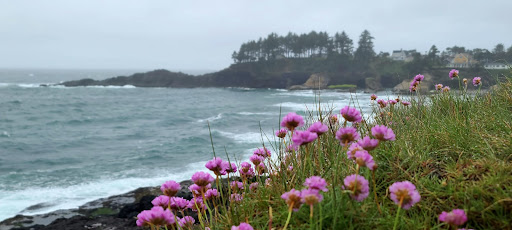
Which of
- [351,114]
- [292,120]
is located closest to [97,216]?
[292,120]

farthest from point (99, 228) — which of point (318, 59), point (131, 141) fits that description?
point (318, 59)

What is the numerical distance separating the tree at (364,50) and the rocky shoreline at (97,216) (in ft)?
251

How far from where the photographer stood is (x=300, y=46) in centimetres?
8938

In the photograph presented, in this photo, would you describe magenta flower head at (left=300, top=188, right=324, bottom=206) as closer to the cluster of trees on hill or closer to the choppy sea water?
the choppy sea water

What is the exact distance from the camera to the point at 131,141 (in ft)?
80.3

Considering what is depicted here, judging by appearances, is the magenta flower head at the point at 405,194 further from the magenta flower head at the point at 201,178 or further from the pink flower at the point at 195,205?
the pink flower at the point at 195,205

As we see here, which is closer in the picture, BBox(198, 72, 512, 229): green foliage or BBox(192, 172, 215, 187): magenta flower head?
BBox(198, 72, 512, 229): green foliage

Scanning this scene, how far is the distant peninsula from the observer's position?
7231 cm

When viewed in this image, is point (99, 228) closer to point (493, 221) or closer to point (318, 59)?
point (493, 221)

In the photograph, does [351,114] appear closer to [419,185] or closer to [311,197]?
[419,185]

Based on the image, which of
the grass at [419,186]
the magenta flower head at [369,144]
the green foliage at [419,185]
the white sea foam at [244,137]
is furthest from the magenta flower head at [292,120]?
the white sea foam at [244,137]

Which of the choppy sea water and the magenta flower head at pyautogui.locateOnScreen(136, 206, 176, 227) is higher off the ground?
the magenta flower head at pyautogui.locateOnScreen(136, 206, 176, 227)

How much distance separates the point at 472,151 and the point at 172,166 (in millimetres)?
16116

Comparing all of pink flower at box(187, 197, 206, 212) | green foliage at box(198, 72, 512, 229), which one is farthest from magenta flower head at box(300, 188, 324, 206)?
pink flower at box(187, 197, 206, 212)
